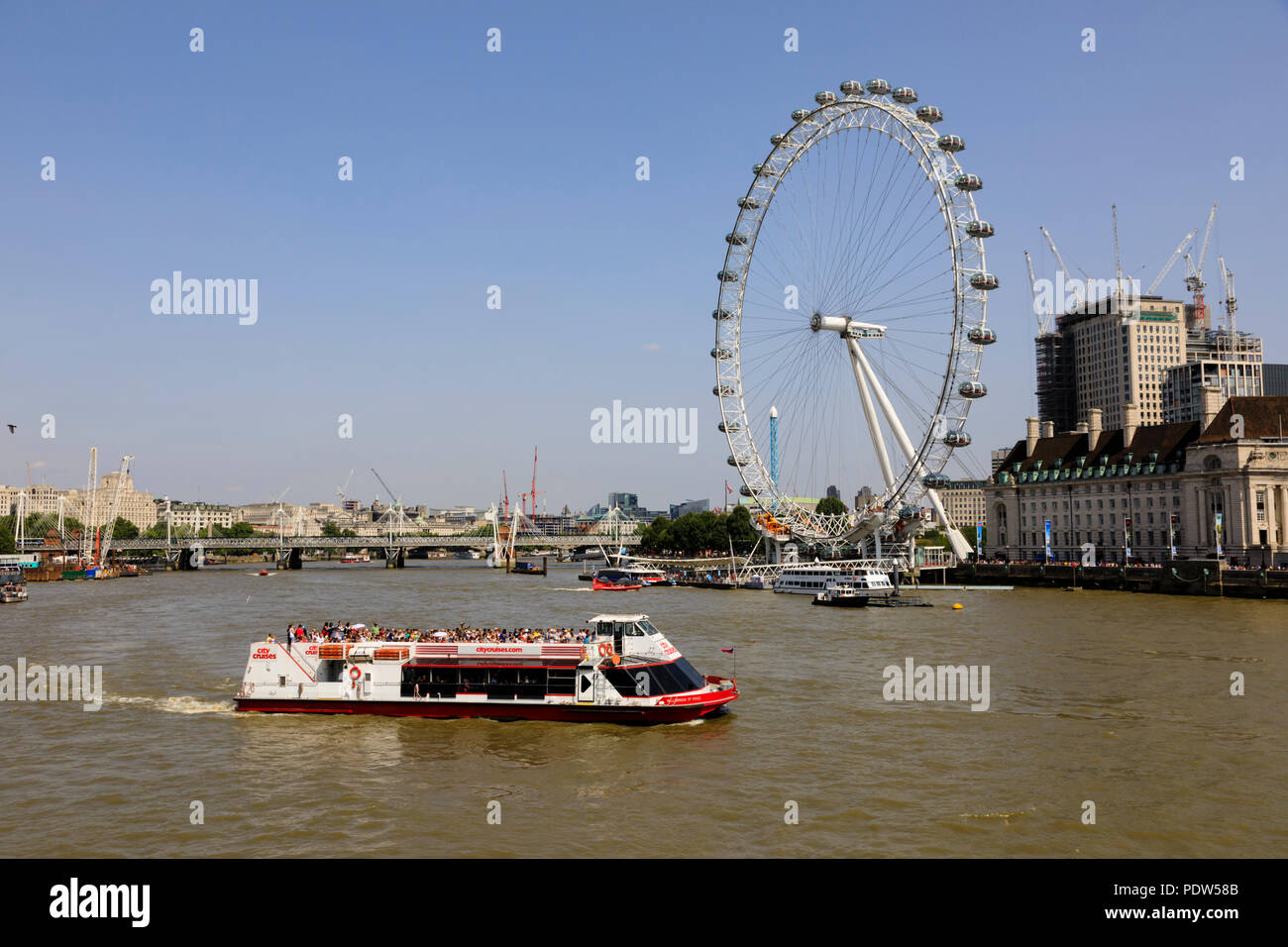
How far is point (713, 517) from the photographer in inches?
7702

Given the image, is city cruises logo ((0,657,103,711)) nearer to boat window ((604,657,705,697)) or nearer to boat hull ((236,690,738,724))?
boat hull ((236,690,738,724))

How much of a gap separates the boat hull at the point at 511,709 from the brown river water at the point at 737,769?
20.9 inches

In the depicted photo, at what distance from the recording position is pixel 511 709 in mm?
31578

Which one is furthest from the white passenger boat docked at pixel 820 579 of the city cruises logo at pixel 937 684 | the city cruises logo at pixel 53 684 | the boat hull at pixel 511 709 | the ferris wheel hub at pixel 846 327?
the city cruises logo at pixel 53 684

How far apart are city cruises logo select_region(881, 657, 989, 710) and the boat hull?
701 cm

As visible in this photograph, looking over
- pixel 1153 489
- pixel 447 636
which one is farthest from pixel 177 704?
pixel 1153 489

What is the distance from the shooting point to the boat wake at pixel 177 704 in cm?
3344

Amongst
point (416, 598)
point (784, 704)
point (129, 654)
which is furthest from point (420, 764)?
point (416, 598)

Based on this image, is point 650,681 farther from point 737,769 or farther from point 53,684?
point 53,684

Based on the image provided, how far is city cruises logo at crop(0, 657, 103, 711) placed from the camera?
3550cm

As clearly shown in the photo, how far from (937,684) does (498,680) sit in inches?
A: 628

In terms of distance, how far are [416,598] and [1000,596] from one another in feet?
168

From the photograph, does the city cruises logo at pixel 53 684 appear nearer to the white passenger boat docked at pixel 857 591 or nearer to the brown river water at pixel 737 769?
the brown river water at pixel 737 769
